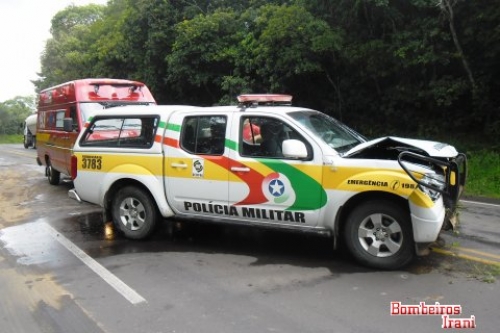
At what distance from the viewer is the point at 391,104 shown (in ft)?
55.5

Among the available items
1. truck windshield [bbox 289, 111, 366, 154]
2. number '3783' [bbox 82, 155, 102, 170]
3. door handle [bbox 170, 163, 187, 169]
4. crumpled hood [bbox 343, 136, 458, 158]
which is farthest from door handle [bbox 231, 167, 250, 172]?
number '3783' [bbox 82, 155, 102, 170]

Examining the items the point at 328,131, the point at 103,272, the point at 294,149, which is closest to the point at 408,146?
the point at 328,131

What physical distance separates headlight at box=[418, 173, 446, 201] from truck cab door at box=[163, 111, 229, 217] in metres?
2.32

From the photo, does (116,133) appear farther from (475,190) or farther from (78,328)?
(475,190)

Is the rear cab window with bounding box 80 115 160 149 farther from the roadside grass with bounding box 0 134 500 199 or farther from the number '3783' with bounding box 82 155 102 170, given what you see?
the roadside grass with bounding box 0 134 500 199

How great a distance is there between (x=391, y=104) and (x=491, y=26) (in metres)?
3.92

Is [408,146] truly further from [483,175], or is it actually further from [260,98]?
[483,175]

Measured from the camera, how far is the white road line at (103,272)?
194 inches

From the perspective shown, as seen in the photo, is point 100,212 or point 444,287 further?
point 100,212

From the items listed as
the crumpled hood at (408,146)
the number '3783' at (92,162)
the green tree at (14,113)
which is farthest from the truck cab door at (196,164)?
the green tree at (14,113)

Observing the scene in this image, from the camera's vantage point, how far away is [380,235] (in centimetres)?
552

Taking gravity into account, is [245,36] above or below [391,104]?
above

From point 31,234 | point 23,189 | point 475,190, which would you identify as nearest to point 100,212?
point 31,234

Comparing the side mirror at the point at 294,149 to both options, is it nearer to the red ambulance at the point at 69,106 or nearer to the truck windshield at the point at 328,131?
the truck windshield at the point at 328,131
